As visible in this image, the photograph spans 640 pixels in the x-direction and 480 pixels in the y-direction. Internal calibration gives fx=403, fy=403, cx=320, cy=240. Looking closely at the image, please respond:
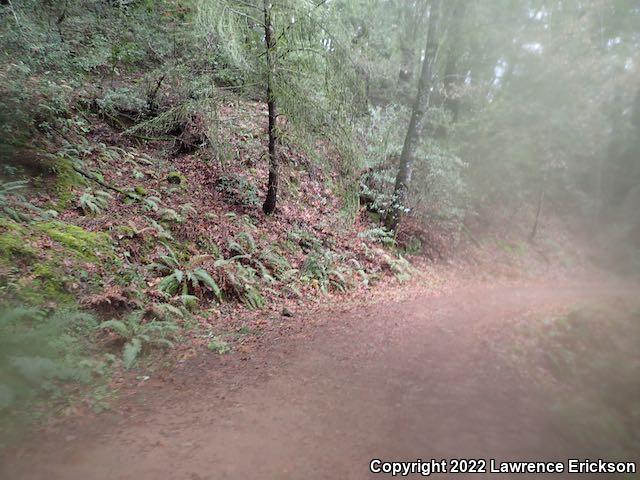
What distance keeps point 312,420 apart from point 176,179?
26.0 ft

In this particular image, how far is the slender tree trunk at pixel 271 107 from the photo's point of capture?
850cm

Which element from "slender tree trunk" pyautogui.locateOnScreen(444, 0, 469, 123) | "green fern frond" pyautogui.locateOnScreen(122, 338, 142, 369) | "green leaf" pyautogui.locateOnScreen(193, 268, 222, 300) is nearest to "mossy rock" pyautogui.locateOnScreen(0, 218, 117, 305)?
"green fern frond" pyautogui.locateOnScreen(122, 338, 142, 369)

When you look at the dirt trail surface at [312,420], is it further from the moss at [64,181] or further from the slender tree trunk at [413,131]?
the slender tree trunk at [413,131]

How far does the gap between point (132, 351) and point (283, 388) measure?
1997 mm

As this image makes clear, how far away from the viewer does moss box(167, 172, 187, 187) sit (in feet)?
33.6

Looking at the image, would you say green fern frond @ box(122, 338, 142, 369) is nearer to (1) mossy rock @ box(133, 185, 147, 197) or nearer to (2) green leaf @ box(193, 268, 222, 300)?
(2) green leaf @ box(193, 268, 222, 300)

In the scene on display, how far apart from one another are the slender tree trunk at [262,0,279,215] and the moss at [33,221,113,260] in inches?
170

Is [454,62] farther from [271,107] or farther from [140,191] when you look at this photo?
[140,191]

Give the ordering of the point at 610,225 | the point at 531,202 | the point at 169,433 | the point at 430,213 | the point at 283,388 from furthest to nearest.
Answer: the point at 531,202 → the point at 610,225 → the point at 430,213 → the point at 283,388 → the point at 169,433

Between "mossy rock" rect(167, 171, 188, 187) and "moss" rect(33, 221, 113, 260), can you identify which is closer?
"moss" rect(33, 221, 113, 260)

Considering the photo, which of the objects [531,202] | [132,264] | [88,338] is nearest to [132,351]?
[88,338]

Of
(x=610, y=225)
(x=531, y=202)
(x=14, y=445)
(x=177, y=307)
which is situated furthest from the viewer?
(x=531, y=202)

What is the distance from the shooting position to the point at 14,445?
10.7 ft

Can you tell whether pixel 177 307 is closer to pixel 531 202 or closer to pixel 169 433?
pixel 169 433
